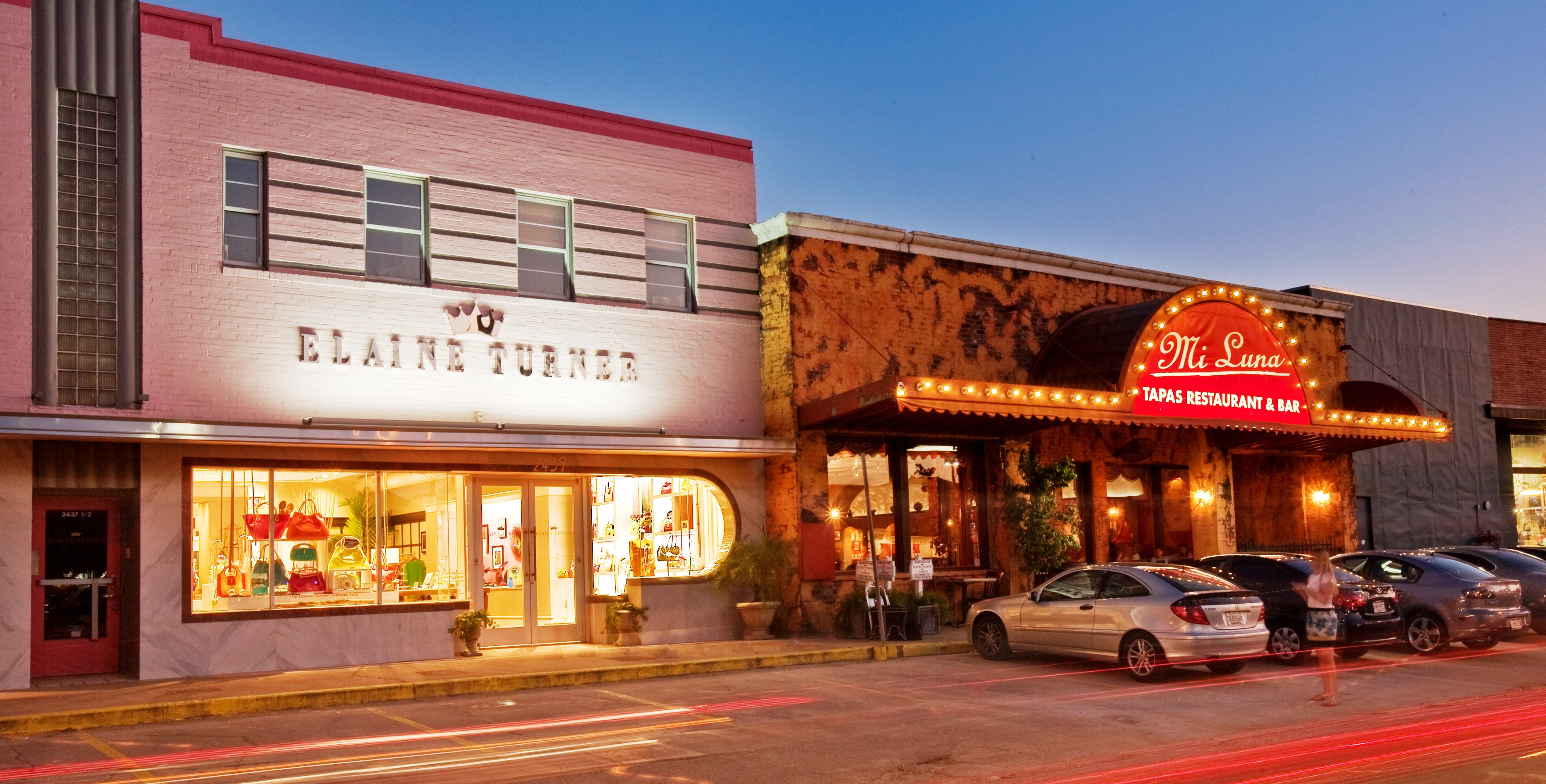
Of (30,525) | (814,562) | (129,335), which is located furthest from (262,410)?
(814,562)

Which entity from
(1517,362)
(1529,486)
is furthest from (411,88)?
(1529,486)

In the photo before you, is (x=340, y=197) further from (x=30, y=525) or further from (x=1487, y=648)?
(x=1487, y=648)

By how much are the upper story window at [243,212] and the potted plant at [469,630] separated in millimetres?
5510

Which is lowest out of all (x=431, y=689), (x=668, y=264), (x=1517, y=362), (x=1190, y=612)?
(x=431, y=689)

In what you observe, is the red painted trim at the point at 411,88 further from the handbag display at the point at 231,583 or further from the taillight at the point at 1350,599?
the taillight at the point at 1350,599

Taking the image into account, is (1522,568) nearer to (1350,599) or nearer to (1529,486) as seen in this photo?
(1350,599)

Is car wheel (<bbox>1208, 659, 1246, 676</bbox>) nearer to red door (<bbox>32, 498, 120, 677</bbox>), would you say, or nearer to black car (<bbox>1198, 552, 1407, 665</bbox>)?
black car (<bbox>1198, 552, 1407, 665</bbox>)

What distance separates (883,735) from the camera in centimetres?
1203

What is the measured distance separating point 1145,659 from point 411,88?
41.6 feet

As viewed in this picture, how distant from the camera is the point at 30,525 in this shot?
15.3 metres

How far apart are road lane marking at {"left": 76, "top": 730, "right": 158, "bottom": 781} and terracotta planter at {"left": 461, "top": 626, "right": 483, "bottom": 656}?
5.90 metres

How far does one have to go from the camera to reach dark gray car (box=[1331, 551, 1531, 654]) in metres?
18.4

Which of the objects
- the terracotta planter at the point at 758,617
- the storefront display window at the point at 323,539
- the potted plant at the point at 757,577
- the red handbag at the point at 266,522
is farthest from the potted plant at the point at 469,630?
the terracotta planter at the point at 758,617

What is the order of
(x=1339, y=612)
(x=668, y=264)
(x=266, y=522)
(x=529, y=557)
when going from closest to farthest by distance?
(x=266, y=522) → (x=1339, y=612) → (x=529, y=557) → (x=668, y=264)
